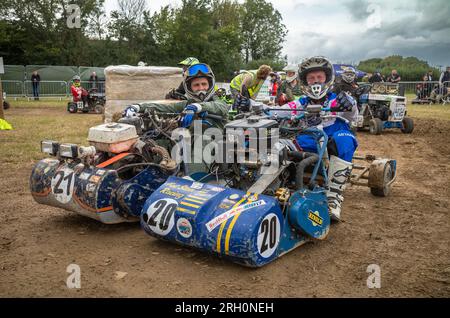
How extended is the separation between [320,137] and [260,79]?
4.92 metres

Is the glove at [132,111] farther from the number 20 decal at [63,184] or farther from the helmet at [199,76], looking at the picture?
the number 20 decal at [63,184]

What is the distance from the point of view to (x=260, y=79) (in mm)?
9781

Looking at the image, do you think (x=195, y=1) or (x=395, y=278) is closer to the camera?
(x=395, y=278)

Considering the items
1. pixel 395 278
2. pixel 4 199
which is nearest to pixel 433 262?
pixel 395 278

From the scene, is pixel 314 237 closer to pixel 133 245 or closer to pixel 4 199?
pixel 133 245

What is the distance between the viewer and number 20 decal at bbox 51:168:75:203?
182 inches

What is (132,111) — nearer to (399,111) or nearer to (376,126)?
(376,126)

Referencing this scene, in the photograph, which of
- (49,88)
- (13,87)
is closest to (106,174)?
(49,88)

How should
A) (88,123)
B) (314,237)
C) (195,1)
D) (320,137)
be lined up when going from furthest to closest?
(195,1) < (88,123) < (320,137) < (314,237)

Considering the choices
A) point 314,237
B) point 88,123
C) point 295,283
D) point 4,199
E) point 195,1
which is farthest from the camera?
point 195,1

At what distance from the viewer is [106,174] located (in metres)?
4.50

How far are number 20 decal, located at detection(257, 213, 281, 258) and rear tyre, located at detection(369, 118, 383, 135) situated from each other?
1050cm

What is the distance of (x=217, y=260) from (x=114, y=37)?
39.8 metres

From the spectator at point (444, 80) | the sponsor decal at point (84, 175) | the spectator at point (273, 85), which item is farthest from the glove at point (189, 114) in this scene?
the spectator at point (444, 80)
